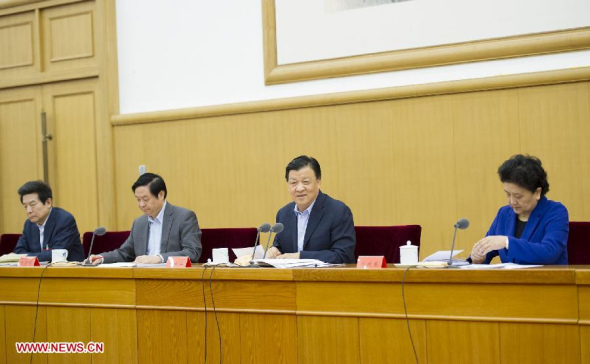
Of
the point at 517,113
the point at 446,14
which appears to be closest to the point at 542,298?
the point at 517,113

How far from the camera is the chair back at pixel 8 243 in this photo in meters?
5.51

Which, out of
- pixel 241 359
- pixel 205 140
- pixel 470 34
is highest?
pixel 470 34

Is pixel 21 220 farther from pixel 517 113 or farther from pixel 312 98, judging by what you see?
pixel 517 113

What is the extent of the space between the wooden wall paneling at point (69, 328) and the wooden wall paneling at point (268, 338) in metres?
0.89

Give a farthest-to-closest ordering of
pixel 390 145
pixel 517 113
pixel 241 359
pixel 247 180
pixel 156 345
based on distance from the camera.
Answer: pixel 247 180 < pixel 390 145 < pixel 517 113 < pixel 156 345 < pixel 241 359

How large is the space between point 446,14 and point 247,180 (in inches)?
75.4

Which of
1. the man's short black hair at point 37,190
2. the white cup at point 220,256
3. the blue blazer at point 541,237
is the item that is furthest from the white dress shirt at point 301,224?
the man's short black hair at point 37,190

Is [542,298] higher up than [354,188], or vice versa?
[354,188]

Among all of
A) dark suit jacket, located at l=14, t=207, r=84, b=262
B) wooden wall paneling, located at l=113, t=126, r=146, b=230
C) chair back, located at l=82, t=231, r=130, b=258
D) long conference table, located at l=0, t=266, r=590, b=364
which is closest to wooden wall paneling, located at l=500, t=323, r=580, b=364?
long conference table, located at l=0, t=266, r=590, b=364

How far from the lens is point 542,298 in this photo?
2672mm

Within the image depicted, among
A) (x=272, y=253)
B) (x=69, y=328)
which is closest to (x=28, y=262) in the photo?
(x=69, y=328)

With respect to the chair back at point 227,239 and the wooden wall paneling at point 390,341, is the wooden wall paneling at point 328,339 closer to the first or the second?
the wooden wall paneling at point 390,341

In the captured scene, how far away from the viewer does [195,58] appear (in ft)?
19.9

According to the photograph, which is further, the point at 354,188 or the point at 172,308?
the point at 354,188
